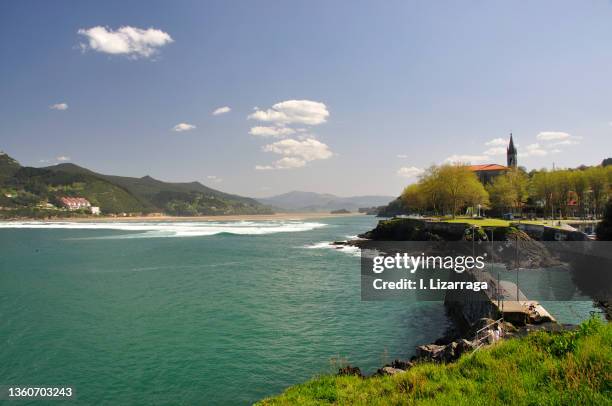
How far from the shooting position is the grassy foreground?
27.7ft

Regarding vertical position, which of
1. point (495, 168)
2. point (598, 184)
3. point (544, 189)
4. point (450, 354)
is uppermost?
point (495, 168)

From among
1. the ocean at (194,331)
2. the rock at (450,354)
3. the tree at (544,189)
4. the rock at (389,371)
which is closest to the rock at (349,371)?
the rock at (389,371)

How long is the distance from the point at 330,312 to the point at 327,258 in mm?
26929

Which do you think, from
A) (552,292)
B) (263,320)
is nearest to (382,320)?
(263,320)

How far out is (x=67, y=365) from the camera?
16.9m

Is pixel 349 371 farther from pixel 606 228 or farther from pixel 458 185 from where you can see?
pixel 458 185

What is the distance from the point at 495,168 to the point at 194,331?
4949 inches

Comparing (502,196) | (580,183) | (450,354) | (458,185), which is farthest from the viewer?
(502,196)

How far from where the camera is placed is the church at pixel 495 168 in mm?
121500

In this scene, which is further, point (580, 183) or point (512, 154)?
point (512, 154)

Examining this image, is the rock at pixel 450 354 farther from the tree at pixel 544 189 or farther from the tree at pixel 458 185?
the tree at pixel 544 189

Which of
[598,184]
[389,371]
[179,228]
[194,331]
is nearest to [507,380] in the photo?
[389,371]

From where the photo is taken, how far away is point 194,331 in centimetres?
2123

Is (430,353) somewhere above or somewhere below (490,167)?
below
